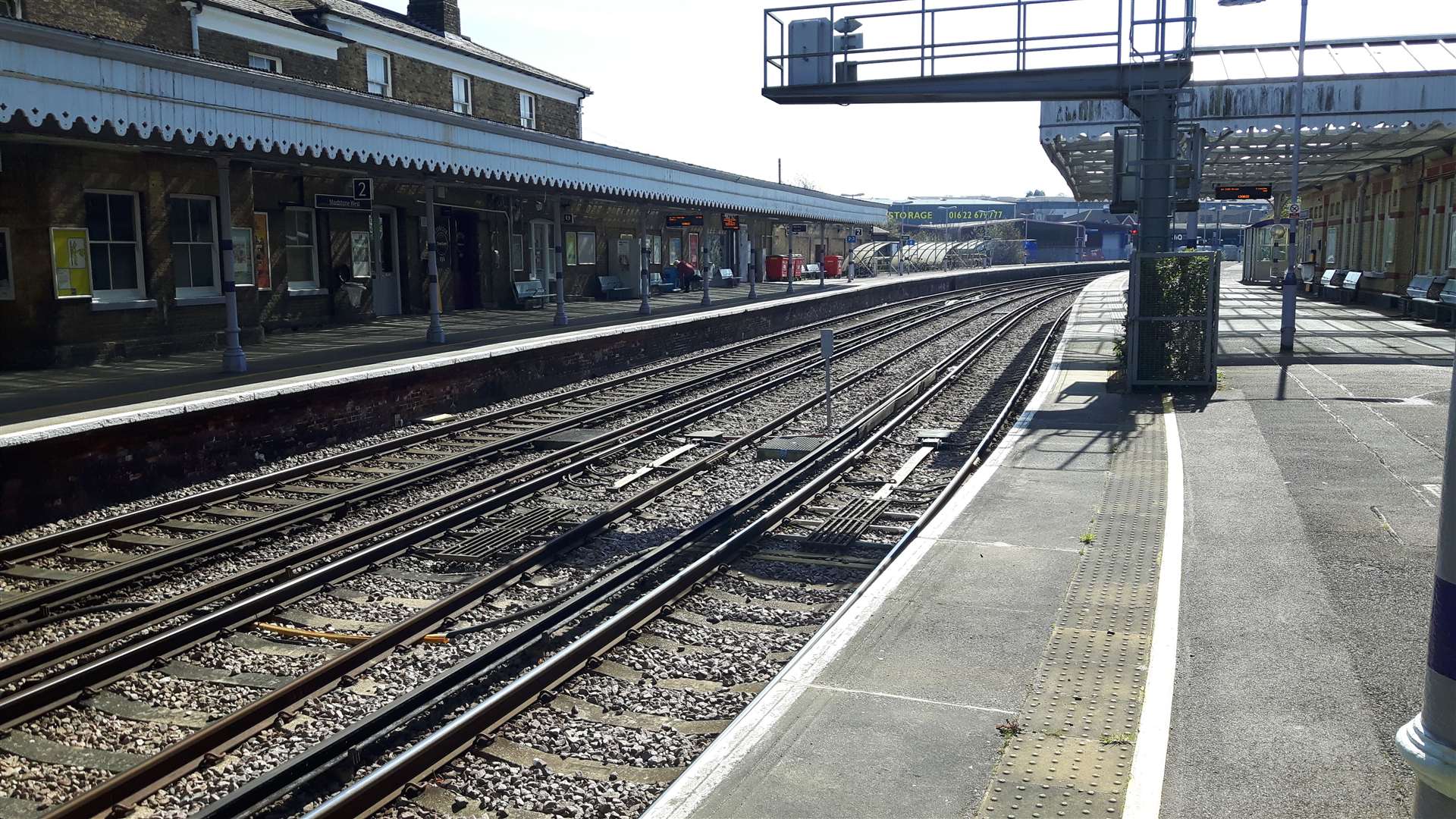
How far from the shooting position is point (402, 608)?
7613 mm

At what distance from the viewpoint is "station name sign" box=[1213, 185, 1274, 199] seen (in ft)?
78.5

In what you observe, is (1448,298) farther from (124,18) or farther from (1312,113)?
(124,18)

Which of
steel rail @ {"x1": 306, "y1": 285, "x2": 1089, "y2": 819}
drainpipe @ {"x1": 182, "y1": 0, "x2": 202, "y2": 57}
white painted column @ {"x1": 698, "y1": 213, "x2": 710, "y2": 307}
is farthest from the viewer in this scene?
white painted column @ {"x1": 698, "y1": 213, "x2": 710, "y2": 307}

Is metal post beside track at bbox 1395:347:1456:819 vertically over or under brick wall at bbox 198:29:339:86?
under

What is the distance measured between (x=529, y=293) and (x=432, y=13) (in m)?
8.72

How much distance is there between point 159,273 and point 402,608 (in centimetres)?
1218

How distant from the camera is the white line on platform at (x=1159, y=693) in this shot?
→ 4410 millimetres

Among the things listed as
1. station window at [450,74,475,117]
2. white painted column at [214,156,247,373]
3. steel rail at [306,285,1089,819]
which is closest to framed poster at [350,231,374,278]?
station window at [450,74,475,117]

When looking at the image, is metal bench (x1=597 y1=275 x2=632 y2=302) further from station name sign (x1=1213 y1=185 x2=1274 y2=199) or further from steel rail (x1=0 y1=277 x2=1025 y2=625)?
station name sign (x1=1213 y1=185 x2=1274 y2=199)

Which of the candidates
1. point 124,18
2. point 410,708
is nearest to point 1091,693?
point 410,708

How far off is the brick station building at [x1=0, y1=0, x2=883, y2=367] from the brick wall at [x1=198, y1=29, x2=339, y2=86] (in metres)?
0.04

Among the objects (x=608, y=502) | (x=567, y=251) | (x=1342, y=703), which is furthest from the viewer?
(x=567, y=251)

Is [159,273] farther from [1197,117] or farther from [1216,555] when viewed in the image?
[1197,117]

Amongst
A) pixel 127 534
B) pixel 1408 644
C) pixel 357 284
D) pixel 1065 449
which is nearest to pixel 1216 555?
pixel 1408 644
